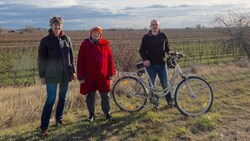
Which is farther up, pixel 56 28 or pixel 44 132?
pixel 56 28

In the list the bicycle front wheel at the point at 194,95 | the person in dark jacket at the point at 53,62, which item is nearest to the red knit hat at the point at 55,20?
the person in dark jacket at the point at 53,62

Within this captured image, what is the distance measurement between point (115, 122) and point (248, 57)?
1107 cm

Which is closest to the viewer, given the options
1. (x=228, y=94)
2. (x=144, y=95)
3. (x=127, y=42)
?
(x=144, y=95)

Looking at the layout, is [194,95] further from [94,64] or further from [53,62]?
[53,62]

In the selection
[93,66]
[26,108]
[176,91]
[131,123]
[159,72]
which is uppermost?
[93,66]

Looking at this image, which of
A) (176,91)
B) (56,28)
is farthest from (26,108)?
(176,91)

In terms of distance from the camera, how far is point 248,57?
14.4 meters

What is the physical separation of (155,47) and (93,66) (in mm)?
1439

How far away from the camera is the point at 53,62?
185 inches

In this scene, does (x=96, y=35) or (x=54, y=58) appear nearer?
(x=54, y=58)

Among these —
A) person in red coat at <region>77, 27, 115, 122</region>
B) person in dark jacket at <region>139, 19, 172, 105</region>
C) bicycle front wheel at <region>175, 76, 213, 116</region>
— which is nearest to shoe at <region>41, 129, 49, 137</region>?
person in red coat at <region>77, 27, 115, 122</region>

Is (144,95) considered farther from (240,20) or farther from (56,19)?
(240,20)

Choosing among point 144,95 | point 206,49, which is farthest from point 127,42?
point 206,49

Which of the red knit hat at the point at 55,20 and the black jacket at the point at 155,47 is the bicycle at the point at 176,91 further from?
the red knit hat at the point at 55,20
